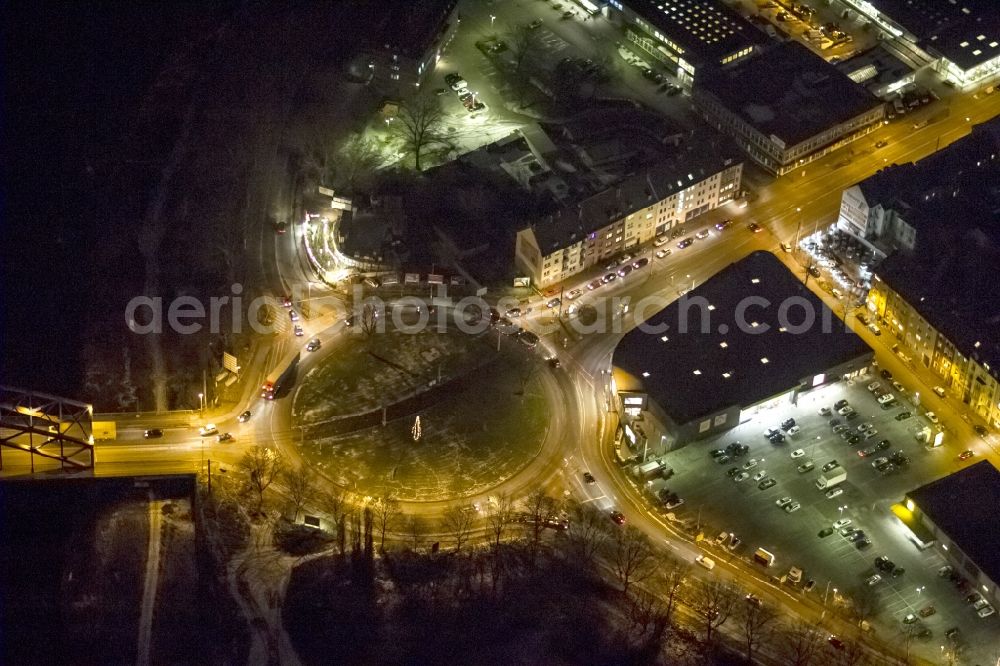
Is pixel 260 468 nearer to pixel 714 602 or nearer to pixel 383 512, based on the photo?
pixel 383 512

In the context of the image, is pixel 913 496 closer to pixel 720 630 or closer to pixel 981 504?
pixel 981 504

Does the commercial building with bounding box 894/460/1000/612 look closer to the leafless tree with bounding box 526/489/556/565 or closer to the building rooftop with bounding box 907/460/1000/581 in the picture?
the building rooftop with bounding box 907/460/1000/581

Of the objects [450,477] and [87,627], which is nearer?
[87,627]

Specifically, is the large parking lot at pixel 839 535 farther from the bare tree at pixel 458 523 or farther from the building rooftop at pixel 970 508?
the bare tree at pixel 458 523

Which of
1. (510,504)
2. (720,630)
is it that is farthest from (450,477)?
(720,630)

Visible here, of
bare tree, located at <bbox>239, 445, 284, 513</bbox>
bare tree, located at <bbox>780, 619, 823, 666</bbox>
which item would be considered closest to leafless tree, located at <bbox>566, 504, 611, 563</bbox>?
bare tree, located at <bbox>780, 619, 823, 666</bbox>
